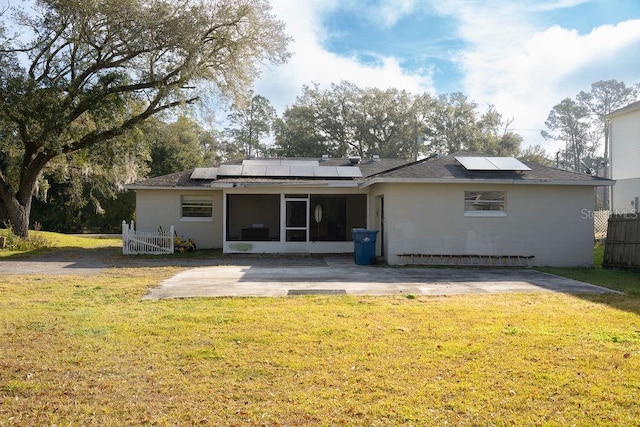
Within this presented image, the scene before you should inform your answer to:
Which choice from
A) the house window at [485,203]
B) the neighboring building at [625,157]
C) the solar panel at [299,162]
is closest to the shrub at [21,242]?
the solar panel at [299,162]

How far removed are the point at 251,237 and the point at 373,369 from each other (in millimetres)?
15327

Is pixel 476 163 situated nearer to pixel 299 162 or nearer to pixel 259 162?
pixel 299 162

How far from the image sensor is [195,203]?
21703 mm

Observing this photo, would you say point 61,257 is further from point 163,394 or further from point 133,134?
point 163,394

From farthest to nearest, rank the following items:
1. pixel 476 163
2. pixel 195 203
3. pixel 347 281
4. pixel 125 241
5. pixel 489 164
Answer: pixel 195 203, pixel 125 241, pixel 476 163, pixel 489 164, pixel 347 281

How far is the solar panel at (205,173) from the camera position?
21688 mm

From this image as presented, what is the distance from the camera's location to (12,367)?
514cm

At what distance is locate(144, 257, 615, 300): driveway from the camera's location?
10219 millimetres

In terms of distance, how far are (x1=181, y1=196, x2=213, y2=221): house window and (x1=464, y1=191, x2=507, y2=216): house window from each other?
10.8m

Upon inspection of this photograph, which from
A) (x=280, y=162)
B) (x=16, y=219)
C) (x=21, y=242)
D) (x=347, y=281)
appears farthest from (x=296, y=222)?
(x=16, y=219)

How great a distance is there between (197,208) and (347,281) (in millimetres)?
11700

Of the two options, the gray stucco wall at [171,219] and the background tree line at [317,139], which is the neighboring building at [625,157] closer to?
the background tree line at [317,139]

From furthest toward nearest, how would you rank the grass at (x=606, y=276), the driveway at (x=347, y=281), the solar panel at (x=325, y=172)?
the solar panel at (x=325, y=172) → the grass at (x=606, y=276) → the driveway at (x=347, y=281)

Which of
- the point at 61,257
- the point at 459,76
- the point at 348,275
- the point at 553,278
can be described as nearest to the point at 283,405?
the point at 348,275
